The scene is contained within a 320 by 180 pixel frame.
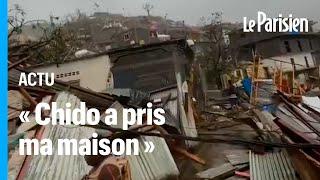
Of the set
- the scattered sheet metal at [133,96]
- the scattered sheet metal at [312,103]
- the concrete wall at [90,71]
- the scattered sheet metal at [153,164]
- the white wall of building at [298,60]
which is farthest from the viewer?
the white wall of building at [298,60]

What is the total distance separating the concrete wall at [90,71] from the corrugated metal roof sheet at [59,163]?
13.1ft

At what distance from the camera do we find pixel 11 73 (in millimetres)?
4812

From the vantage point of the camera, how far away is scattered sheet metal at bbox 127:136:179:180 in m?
4.61

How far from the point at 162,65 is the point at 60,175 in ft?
13.8

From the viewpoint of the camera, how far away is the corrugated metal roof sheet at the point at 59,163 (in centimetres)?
392

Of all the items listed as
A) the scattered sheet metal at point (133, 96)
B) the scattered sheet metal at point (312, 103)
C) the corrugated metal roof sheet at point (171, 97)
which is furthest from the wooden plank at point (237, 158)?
the scattered sheet metal at point (312, 103)

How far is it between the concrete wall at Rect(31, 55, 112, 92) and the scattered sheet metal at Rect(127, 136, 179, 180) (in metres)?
3.68

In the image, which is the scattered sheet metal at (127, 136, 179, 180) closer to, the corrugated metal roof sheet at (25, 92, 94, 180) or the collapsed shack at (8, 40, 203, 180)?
the collapsed shack at (8, 40, 203, 180)

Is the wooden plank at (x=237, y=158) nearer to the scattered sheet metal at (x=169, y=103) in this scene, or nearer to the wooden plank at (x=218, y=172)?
the wooden plank at (x=218, y=172)

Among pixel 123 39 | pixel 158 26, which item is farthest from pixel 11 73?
pixel 123 39

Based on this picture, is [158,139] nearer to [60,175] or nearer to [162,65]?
[60,175]

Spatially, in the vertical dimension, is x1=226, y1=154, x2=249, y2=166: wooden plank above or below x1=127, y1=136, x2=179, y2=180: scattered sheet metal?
below

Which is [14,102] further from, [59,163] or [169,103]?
[169,103]

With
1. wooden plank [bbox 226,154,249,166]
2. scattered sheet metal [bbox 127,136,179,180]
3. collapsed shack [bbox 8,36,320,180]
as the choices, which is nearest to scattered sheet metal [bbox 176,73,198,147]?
collapsed shack [bbox 8,36,320,180]
